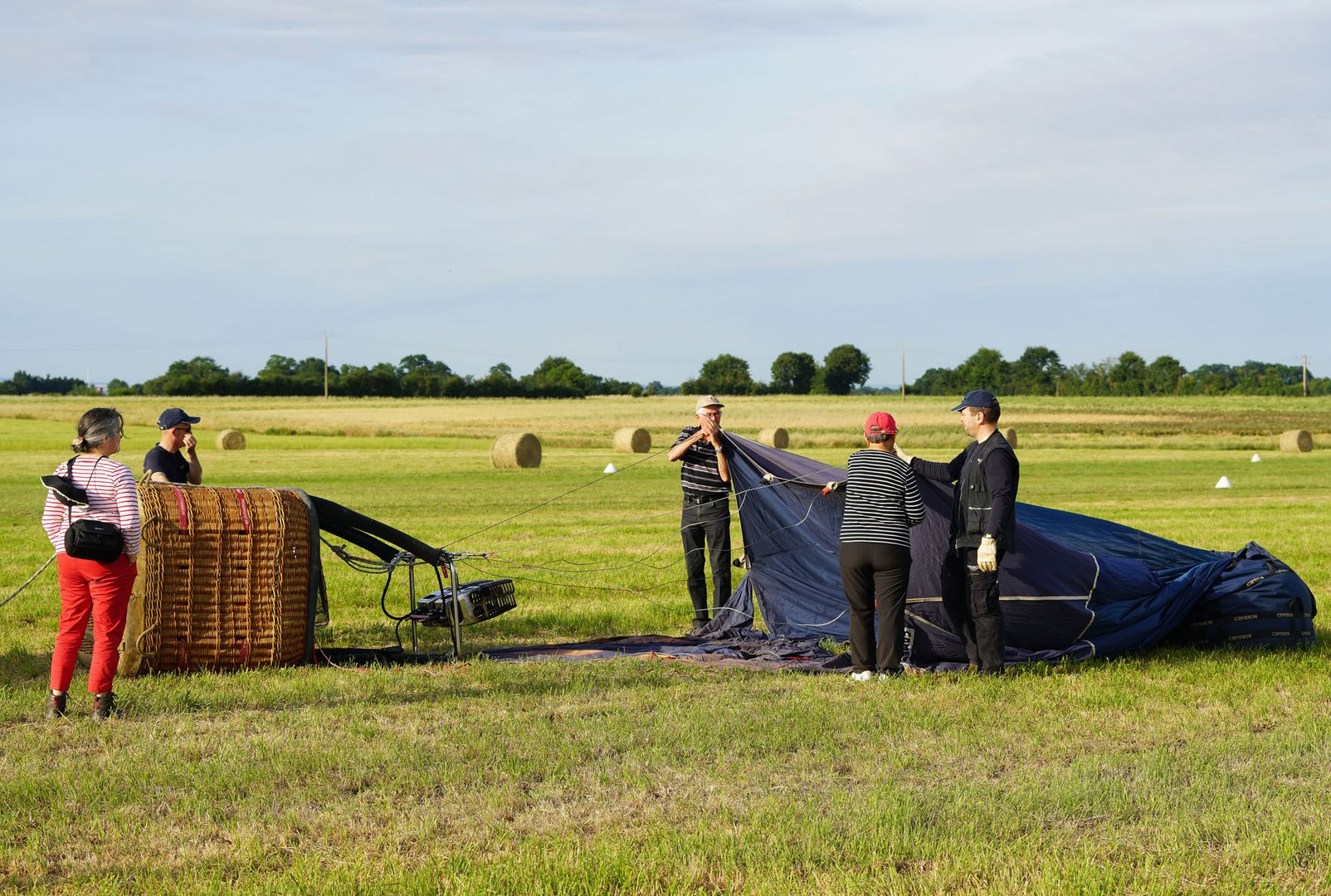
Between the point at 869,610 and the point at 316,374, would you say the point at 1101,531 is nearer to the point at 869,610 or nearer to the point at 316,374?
the point at 869,610

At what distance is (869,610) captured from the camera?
26.9ft

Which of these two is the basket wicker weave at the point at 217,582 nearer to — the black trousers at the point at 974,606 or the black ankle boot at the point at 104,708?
the black ankle boot at the point at 104,708

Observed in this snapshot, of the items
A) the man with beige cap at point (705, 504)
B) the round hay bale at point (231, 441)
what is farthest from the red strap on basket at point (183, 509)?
the round hay bale at point (231, 441)

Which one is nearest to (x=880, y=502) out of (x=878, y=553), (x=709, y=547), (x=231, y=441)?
(x=878, y=553)

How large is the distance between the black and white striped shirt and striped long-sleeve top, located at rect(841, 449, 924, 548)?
2111mm

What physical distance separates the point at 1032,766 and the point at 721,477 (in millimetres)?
4656

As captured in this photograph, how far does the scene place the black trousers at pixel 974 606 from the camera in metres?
8.05

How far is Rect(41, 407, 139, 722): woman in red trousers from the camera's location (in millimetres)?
6852

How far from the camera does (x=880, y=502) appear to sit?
8180mm

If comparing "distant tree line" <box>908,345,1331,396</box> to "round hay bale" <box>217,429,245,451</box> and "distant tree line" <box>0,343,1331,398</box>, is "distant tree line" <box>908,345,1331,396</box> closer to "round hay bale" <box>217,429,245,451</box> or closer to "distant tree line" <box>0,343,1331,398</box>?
"distant tree line" <box>0,343,1331,398</box>

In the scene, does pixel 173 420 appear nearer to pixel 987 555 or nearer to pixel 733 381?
pixel 987 555

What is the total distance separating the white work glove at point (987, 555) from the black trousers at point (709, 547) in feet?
9.27

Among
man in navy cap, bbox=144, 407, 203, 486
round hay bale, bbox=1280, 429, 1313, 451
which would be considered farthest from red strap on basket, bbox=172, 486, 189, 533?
round hay bale, bbox=1280, 429, 1313, 451

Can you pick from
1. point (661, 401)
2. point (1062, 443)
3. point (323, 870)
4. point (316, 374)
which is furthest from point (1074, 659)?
point (316, 374)
